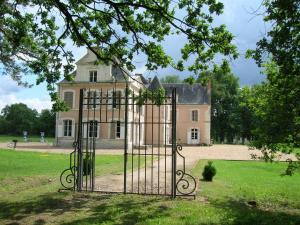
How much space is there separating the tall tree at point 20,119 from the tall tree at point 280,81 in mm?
80617

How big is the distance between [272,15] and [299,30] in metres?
0.52

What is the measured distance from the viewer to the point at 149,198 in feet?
32.8

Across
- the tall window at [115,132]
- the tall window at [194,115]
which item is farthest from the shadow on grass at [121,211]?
the tall window at [194,115]

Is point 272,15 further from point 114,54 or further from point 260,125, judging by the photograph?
point 114,54

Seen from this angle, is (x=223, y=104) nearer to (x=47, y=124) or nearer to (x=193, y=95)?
(x=193, y=95)

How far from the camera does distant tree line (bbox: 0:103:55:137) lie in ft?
275

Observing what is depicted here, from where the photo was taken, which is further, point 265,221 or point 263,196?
point 263,196

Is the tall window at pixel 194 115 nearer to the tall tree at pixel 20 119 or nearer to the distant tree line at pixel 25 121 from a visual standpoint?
the distant tree line at pixel 25 121

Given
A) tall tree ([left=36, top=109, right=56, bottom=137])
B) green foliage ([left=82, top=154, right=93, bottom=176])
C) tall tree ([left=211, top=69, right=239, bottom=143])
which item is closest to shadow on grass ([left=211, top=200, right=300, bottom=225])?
green foliage ([left=82, top=154, right=93, bottom=176])

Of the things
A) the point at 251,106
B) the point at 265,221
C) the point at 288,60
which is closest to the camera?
the point at 288,60

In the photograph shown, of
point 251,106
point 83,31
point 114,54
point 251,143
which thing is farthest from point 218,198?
point 83,31

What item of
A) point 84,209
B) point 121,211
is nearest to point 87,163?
point 84,209

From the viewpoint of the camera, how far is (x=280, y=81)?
8742 millimetres

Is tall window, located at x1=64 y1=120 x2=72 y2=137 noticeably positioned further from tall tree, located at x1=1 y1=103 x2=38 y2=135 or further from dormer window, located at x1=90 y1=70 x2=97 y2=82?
tall tree, located at x1=1 y1=103 x2=38 y2=135
